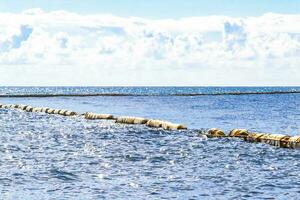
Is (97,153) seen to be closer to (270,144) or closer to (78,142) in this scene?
(78,142)

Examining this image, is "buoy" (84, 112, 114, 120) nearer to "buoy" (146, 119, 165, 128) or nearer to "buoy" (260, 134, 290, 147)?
"buoy" (146, 119, 165, 128)

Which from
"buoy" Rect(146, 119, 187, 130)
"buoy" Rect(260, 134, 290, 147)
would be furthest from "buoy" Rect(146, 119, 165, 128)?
"buoy" Rect(260, 134, 290, 147)

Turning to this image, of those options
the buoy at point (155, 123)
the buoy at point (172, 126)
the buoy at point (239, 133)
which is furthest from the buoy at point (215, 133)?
the buoy at point (155, 123)

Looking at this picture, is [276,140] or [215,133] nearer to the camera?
[276,140]

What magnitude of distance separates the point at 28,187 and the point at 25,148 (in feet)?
61.1

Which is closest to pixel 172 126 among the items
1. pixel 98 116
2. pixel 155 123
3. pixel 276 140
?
pixel 155 123

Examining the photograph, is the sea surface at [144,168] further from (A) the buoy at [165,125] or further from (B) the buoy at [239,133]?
(A) the buoy at [165,125]

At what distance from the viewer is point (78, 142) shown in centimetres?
5244

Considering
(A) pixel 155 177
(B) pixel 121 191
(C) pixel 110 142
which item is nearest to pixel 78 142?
(C) pixel 110 142

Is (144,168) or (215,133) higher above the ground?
(215,133)

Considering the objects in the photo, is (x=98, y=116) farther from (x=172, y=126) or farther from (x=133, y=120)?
(x=172, y=126)

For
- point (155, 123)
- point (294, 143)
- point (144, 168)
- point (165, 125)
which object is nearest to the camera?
point (144, 168)

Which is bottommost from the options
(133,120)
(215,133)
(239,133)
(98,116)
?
(98,116)

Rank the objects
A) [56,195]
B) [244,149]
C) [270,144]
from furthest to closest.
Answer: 1. [270,144]
2. [244,149]
3. [56,195]
